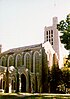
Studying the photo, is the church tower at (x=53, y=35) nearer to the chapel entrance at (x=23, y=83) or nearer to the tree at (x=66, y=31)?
the chapel entrance at (x=23, y=83)

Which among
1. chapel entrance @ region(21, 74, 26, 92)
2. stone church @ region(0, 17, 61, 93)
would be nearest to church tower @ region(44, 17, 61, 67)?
stone church @ region(0, 17, 61, 93)

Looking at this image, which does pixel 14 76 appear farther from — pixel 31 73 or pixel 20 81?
pixel 31 73

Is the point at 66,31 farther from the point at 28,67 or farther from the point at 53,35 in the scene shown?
the point at 53,35

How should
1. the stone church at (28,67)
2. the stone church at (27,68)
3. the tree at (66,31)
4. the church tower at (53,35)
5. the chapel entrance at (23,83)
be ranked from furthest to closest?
the church tower at (53,35)
the chapel entrance at (23,83)
the stone church at (28,67)
the stone church at (27,68)
the tree at (66,31)

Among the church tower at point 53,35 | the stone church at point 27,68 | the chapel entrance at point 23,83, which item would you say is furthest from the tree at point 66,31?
the church tower at point 53,35

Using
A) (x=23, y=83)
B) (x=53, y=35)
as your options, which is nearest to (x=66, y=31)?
(x=23, y=83)

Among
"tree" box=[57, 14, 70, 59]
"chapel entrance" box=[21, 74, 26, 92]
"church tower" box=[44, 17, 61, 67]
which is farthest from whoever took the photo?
"church tower" box=[44, 17, 61, 67]

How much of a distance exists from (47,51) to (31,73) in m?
4.36

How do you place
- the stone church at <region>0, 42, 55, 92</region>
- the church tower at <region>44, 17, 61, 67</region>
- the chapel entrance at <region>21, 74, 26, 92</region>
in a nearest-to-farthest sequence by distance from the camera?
the stone church at <region>0, 42, 55, 92</region>
the chapel entrance at <region>21, 74, 26, 92</region>
the church tower at <region>44, 17, 61, 67</region>

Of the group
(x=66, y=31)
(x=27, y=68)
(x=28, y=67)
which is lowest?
(x=27, y=68)

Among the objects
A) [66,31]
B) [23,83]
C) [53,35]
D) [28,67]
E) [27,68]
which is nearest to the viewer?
[66,31]

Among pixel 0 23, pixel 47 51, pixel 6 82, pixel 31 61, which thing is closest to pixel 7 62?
pixel 31 61

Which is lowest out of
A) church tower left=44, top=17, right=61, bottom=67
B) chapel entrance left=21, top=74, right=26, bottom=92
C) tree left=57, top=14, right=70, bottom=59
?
chapel entrance left=21, top=74, right=26, bottom=92

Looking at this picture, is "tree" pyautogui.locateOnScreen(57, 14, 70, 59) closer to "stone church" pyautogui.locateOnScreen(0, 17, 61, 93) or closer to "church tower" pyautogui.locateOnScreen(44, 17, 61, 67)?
"stone church" pyautogui.locateOnScreen(0, 17, 61, 93)
